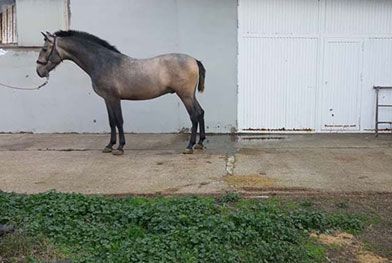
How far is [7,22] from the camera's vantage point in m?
10.5

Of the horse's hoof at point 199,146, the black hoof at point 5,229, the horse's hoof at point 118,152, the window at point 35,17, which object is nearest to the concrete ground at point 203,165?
the horse's hoof at point 118,152

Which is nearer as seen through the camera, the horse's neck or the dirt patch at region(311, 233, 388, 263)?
the dirt patch at region(311, 233, 388, 263)

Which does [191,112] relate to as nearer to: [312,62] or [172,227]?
[312,62]

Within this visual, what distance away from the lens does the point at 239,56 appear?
1021 centimetres

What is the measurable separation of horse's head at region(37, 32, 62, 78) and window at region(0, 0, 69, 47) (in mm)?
2100

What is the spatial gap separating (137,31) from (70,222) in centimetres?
595

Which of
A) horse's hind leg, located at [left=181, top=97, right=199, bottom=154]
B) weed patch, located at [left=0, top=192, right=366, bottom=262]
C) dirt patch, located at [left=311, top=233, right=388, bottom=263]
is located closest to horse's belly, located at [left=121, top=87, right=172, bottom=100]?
horse's hind leg, located at [left=181, top=97, right=199, bottom=154]

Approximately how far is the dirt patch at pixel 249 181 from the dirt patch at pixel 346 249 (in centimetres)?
152

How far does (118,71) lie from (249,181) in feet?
9.28

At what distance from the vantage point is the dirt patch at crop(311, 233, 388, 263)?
14.6 feet

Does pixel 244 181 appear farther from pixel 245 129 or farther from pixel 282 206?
pixel 245 129

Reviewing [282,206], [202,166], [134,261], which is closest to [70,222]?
[134,261]

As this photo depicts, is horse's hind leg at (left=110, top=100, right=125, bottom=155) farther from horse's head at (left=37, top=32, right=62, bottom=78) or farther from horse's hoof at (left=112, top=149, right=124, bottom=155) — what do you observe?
horse's head at (left=37, top=32, right=62, bottom=78)

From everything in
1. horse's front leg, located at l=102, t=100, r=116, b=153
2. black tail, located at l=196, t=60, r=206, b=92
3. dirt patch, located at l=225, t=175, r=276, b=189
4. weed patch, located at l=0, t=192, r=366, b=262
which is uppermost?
black tail, located at l=196, t=60, r=206, b=92
